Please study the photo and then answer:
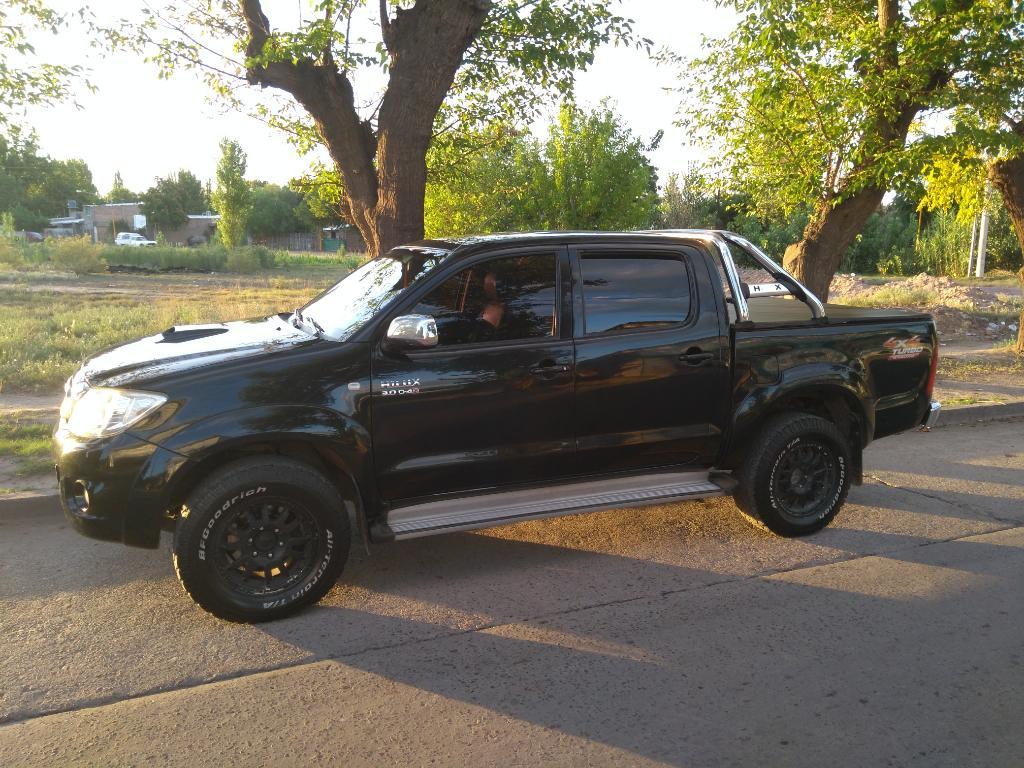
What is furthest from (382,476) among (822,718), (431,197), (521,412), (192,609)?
(431,197)

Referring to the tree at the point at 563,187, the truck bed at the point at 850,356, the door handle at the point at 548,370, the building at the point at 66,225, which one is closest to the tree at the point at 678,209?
the tree at the point at 563,187

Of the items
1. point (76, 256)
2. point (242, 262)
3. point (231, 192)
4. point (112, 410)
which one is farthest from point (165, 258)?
point (112, 410)

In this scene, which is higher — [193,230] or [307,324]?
[193,230]

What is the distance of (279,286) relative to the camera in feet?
81.4

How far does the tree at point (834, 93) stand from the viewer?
8930 millimetres

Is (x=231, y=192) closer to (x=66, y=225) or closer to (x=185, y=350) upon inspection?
(x=66, y=225)

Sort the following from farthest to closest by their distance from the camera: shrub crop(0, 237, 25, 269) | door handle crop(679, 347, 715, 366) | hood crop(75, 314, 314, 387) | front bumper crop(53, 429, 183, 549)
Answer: shrub crop(0, 237, 25, 269) < door handle crop(679, 347, 715, 366) < hood crop(75, 314, 314, 387) < front bumper crop(53, 429, 183, 549)

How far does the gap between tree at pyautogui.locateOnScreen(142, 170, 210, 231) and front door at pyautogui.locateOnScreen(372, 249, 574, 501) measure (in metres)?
66.8

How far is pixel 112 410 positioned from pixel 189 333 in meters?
1.04

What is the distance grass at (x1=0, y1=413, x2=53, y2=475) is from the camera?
6.18 m

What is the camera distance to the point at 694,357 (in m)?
4.94

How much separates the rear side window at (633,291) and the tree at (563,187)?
8716mm

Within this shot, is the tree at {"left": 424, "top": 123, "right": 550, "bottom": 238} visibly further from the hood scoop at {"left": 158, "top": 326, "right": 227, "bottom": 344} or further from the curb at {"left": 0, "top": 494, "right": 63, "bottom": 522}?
the curb at {"left": 0, "top": 494, "right": 63, "bottom": 522}

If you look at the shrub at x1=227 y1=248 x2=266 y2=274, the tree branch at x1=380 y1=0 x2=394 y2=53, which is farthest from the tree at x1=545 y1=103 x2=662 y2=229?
the shrub at x1=227 y1=248 x2=266 y2=274
